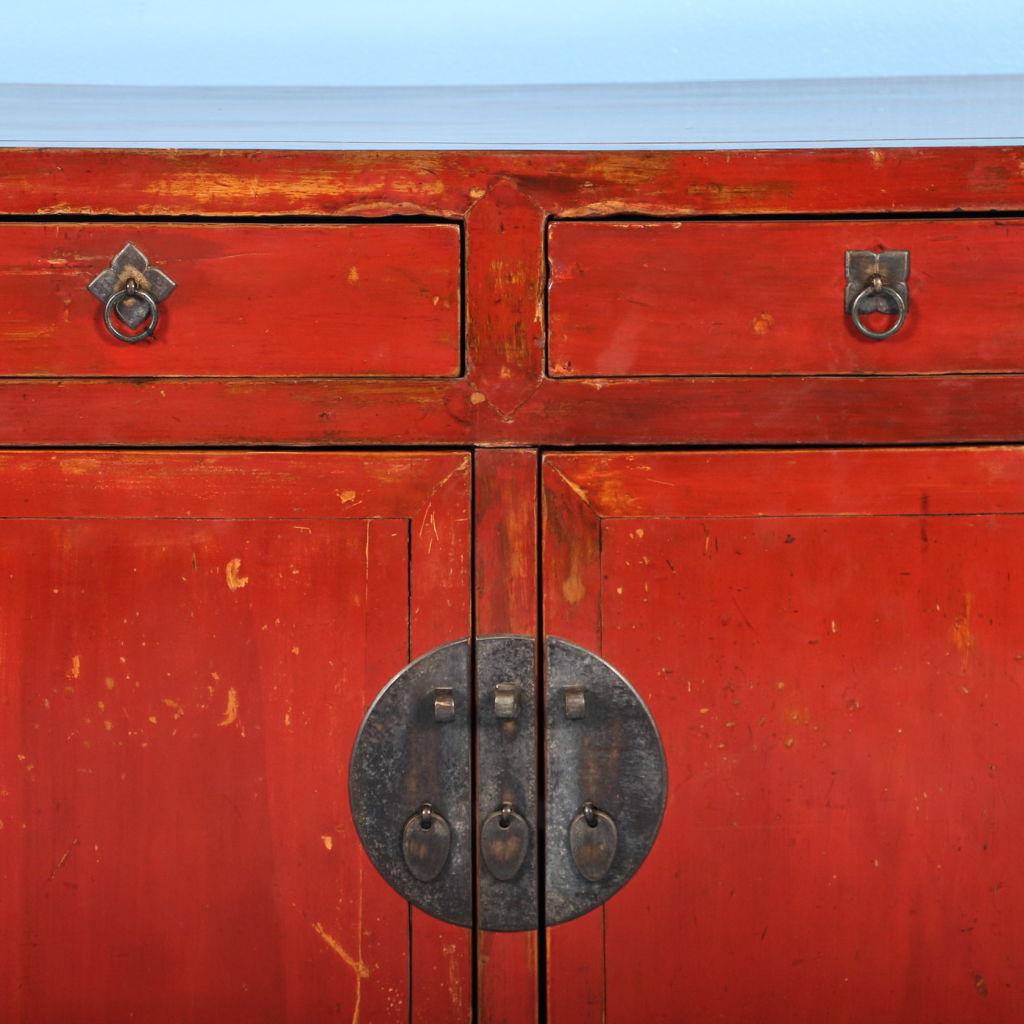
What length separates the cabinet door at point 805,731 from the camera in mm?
901

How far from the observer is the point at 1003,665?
90 centimetres

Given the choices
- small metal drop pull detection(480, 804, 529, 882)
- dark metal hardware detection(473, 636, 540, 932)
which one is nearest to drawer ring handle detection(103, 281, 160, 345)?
dark metal hardware detection(473, 636, 540, 932)

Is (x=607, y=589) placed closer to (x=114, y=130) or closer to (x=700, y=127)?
(x=700, y=127)

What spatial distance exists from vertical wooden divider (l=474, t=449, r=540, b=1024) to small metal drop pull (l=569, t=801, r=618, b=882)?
84mm

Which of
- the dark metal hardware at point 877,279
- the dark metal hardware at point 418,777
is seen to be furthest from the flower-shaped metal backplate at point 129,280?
the dark metal hardware at point 877,279

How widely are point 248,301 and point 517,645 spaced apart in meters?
0.40

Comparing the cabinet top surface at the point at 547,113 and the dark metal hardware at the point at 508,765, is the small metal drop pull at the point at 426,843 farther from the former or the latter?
the cabinet top surface at the point at 547,113

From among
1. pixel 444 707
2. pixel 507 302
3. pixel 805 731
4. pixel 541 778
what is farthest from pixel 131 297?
pixel 805 731

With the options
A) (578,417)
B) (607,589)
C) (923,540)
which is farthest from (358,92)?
(923,540)

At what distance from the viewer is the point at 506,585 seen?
0.91 metres

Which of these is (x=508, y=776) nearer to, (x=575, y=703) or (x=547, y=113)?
(x=575, y=703)

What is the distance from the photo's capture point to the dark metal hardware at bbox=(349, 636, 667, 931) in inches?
35.5

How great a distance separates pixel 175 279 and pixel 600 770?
60cm

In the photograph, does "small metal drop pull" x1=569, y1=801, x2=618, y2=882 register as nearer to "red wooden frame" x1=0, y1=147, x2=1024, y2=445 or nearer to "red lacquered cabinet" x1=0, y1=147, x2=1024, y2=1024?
"red lacquered cabinet" x1=0, y1=147, x2=1024, y2=1024
